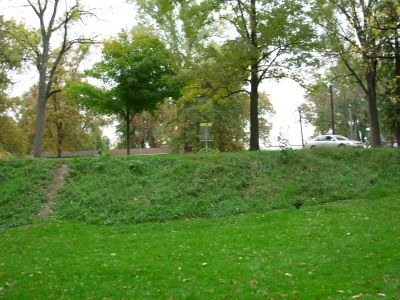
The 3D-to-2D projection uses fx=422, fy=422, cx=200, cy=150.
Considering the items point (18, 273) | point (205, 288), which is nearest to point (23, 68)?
point (18, 273)

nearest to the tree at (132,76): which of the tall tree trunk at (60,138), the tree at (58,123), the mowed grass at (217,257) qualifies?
the mowed grass at (217,257)

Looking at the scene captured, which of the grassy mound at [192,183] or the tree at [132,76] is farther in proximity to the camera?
the tree at [132,76]

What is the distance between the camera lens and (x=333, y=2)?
23.2 meters

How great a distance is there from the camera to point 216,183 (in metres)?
15.0

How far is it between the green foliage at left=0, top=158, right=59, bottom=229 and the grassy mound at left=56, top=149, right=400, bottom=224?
0.76 meters

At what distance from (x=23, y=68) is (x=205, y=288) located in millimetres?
28153

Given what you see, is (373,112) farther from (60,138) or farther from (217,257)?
(60,138)

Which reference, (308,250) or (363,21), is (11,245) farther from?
(363,21)

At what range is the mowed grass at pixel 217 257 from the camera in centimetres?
675

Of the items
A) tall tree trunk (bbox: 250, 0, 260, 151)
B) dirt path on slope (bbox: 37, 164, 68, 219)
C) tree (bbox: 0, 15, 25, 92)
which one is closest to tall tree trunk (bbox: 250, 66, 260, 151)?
tall tree trunk (bbox: 250, 0, 260, 151)

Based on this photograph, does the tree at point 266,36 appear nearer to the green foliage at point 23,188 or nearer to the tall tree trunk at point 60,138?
the green foliage at point 23,188

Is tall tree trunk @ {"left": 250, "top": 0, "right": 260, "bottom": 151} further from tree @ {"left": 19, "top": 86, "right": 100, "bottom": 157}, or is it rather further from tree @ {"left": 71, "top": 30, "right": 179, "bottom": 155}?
tree @ {"left": 19, "top": 86, "right": 100, "bottom": 157}

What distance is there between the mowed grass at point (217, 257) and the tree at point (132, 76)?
11.4 m

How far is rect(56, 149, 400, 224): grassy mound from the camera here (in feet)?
44.0
